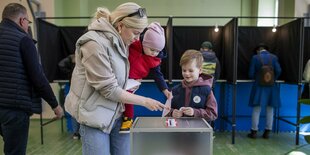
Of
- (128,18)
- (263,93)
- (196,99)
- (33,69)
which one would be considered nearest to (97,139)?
(128,18)

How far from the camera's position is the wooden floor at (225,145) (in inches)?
128

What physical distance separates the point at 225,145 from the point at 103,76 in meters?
2.95

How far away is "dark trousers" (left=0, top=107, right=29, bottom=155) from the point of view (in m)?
1.77

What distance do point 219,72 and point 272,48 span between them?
1.06m

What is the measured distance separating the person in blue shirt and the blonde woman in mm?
3172

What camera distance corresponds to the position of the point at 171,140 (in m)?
0.95

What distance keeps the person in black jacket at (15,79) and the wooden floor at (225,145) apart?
1487 millimetres

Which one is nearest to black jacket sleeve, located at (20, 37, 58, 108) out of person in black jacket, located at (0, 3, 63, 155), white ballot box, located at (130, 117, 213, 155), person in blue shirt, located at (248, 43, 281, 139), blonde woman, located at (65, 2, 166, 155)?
person in black jacket, located at (0, 3, 63, 155)

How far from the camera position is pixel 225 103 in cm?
435

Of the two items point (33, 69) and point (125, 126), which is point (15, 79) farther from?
point (125, 126)

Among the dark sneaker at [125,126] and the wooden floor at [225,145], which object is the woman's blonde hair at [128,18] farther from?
the wooden floor at [225,145]

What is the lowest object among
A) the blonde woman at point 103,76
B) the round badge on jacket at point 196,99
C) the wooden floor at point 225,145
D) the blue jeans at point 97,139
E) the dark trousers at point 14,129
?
the wooden floor at point 225,145

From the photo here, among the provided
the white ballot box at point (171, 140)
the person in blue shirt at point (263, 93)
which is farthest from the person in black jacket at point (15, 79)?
the person in blue shirt at point (263, 93)

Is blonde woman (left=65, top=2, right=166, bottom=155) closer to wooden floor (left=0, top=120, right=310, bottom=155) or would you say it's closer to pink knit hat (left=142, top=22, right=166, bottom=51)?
pink knit hat (left=142, top=22, right=166, bottom=51)
